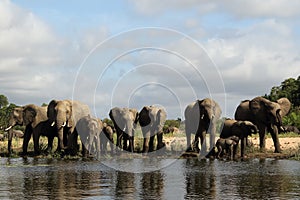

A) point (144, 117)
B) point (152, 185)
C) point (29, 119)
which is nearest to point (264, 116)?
point (144, 117)

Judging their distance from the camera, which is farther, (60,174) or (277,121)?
(277,121)

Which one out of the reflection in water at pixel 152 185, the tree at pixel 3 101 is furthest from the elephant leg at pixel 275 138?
the tree at pixel 3 101

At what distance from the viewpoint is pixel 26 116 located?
46.0 m

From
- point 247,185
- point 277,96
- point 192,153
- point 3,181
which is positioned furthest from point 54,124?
point 277,96

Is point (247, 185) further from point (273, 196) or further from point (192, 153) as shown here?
point (192, 153)

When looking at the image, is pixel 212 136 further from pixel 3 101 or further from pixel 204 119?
pixel 3 101

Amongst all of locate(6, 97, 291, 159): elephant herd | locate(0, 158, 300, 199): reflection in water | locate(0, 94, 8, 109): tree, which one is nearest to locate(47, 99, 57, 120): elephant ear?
locate(6, 97, 291, 159): elephant herd

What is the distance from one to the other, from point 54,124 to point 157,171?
744 inches

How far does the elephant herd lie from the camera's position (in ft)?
132

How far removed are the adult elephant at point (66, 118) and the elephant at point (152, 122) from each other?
479 centimetres

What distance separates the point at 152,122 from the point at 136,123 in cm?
259

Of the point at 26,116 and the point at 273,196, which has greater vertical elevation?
the point at 26,116

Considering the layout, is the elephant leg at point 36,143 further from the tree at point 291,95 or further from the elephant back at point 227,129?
the tree at point 291,95

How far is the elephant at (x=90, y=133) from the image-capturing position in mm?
40594
